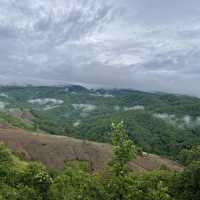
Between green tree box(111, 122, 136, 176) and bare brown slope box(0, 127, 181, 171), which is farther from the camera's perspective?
bare brown slope box(0, 127, 181, 171)

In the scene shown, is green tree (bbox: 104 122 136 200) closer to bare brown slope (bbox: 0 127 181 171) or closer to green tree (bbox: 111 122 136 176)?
green tree (bbox: 111 122 136 176)

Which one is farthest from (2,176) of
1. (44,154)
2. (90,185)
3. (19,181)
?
(44,154)

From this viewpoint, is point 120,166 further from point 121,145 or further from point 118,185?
point 121,145

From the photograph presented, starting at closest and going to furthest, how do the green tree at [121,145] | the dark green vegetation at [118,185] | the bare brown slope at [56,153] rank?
the green tree at [121,145], the dark green vegetation at [118,185], the bare brown slope at [56,153]

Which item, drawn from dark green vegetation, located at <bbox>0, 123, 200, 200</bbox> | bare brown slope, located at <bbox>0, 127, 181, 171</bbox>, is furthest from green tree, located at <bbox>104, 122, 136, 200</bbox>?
bare brown slope, located at <bbox>0, 127, 181, 171</bbox>

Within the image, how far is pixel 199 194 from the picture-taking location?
53.0m

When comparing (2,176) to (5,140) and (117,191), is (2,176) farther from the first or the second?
(5,140)

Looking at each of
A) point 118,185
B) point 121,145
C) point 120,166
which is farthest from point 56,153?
point 121,145

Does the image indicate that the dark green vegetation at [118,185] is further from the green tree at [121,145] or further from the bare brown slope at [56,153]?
the bare brown slope at [56,153]

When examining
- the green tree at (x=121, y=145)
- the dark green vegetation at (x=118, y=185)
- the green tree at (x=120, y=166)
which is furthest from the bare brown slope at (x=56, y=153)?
the green tree at (x=121, y=145)

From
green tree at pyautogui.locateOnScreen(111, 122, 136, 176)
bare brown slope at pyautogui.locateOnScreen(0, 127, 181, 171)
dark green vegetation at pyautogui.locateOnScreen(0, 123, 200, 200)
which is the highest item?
green tree at pyautogui.locateOnScreen(111, 122, 136, 176)

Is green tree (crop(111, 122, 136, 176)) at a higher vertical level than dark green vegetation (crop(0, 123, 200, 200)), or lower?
higher

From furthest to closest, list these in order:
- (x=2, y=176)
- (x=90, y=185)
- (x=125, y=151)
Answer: (x=2, y=176), (x=90, y=185), (x=125, y=151)

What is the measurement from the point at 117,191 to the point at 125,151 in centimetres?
360
